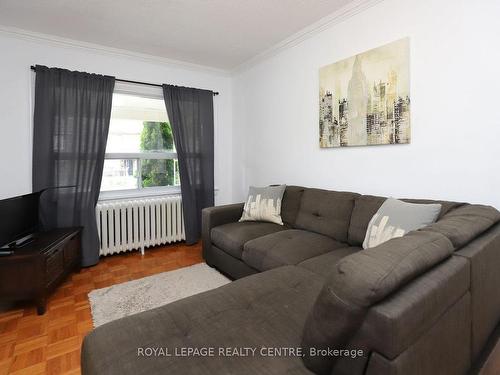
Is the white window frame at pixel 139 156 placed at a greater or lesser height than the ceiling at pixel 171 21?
lesser

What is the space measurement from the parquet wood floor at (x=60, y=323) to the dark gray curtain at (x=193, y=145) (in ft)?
2.65

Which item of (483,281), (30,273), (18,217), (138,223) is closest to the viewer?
(483,281)

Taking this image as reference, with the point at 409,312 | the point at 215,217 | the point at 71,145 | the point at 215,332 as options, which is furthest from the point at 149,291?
the point at 409,312

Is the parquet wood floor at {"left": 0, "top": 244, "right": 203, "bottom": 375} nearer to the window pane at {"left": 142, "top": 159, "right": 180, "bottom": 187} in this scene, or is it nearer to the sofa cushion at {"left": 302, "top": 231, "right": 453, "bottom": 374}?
the window pane at {"left": 142, "top": 159, "right": 180, "bottom": 187}

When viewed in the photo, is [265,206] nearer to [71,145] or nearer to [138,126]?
[138,126]

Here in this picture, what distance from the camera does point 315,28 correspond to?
276 cm

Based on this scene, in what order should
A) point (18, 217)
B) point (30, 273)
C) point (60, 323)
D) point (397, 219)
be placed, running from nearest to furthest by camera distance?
point (397, 219) → point (60, 323) → point (30, 273) → point (18, 217)

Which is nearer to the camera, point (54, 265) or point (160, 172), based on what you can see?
point (54, 265)

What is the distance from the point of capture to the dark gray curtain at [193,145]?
364 centimetres

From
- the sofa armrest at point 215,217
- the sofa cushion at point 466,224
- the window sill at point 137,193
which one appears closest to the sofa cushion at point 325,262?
the sofa cushion at point 466,224

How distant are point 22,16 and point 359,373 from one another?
3.66 metres

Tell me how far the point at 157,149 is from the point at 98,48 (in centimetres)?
134

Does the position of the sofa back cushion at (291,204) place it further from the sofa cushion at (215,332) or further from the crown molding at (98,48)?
the crown molding at (98,48)

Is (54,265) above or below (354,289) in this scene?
below
